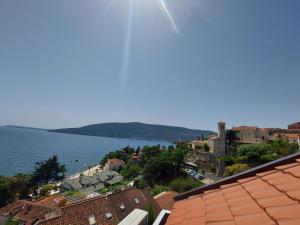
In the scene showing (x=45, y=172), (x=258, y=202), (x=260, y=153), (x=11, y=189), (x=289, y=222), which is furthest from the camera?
(x=45, y=172)

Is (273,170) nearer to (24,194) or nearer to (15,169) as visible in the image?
(24,194)

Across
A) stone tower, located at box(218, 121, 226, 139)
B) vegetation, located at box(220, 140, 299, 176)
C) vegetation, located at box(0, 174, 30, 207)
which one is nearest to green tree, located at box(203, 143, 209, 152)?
stone tower, located at box(218, 121, 226, 139)

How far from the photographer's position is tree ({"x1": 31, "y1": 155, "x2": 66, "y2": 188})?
73.7 m

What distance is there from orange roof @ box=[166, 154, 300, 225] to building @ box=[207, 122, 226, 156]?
218 feet

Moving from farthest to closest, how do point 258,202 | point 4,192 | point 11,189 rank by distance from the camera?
point 11,189, point 4,192, point 258,202

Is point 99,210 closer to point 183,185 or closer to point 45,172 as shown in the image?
point 183,185

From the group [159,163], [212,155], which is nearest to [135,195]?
[159,163]

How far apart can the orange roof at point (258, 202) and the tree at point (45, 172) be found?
7674cm

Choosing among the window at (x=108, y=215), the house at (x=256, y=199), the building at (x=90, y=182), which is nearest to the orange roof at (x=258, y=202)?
the house at (x=256, y=199)

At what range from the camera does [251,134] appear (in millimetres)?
72312

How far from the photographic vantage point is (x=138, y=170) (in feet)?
249

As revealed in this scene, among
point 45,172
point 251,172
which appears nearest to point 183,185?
point 251,172

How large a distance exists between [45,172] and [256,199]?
84.7 metres

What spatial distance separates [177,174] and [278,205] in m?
55.2
